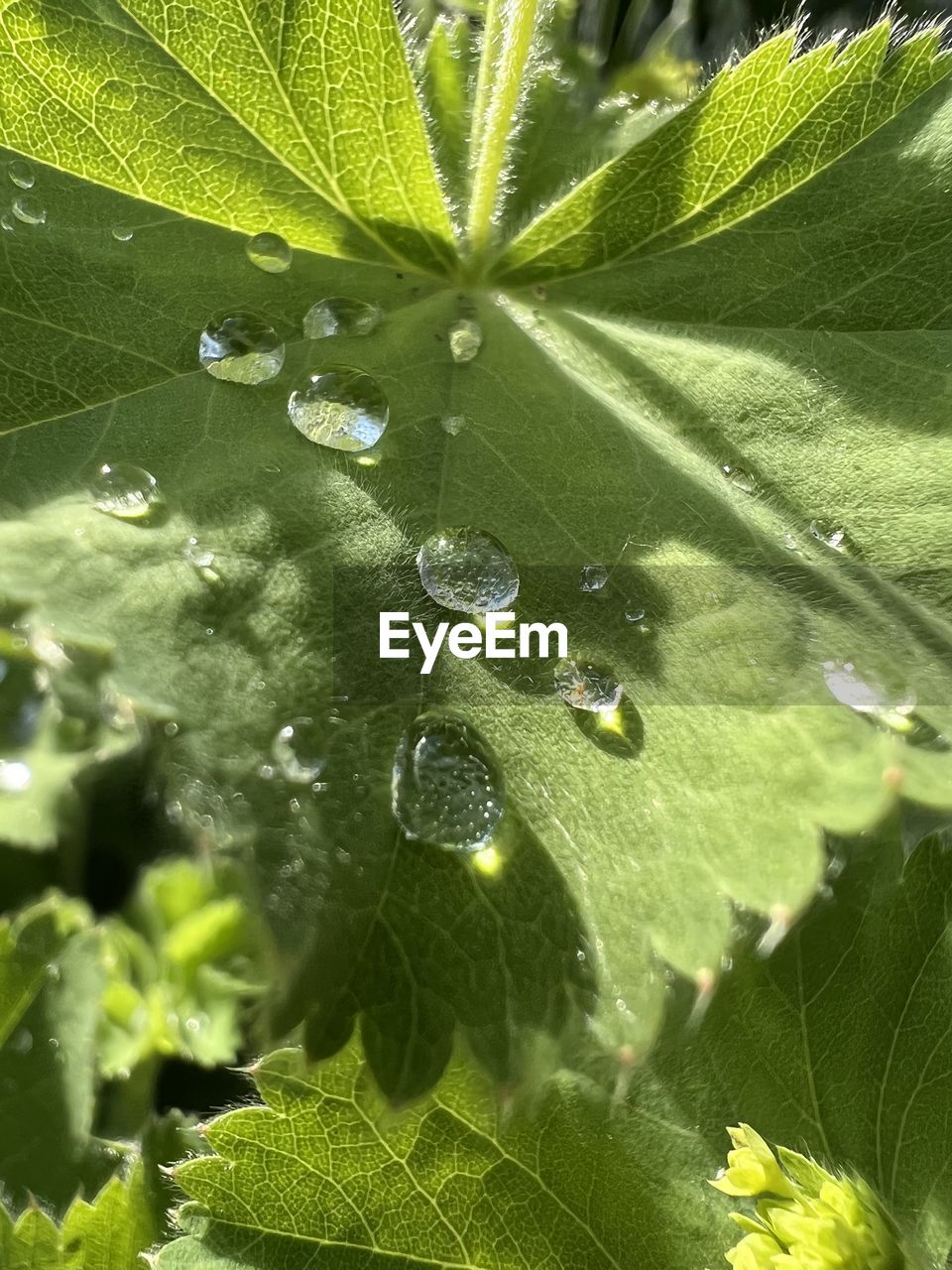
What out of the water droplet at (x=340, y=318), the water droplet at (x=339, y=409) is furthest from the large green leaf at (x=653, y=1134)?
the water droplet at (x=340, y=318)

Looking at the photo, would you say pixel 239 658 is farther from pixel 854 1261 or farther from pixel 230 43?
pixel 854 1261

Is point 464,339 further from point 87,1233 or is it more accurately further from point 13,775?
point 87,1233

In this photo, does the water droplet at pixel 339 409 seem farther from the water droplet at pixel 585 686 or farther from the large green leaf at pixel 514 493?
the water droplet at pixel 585 686

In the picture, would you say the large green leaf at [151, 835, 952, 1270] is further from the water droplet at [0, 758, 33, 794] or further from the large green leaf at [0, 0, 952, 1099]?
the water droplet at [0, 758, 33, 794]

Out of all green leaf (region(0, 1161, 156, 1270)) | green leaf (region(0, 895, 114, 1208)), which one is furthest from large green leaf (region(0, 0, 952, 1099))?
green leaf (region(0, 895, 114, 1208))

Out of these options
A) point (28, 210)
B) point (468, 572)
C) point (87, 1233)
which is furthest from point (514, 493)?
point (87, 1233)
